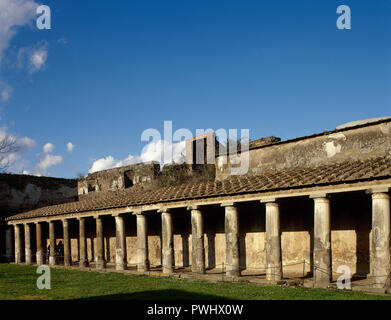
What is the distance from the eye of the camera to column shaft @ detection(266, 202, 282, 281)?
1303cm

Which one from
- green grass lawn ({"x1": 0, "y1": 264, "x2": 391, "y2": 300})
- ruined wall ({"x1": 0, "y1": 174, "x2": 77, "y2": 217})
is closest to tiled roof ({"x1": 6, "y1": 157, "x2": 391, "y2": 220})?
green grass lawn ({"x1": 0, "y1": 264, "x2": 391, "y2": 300})

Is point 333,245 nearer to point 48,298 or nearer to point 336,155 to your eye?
point 336,155

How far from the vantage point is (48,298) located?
1140 centimetres

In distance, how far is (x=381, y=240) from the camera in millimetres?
10891

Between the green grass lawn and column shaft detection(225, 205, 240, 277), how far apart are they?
1.24 meters

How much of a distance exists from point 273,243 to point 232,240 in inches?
64.6

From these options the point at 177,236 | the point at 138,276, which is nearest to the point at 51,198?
the point at 177,236

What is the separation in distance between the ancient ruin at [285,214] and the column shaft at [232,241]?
3 centimetres

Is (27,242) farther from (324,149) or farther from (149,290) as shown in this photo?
(324,149)

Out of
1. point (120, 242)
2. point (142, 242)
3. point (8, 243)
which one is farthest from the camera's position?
point (8, 243)

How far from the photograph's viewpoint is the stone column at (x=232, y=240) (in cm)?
1420

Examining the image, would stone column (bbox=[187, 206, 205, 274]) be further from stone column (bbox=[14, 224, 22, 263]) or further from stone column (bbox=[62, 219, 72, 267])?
stone column (bbox=[14, 224, 22, 263])

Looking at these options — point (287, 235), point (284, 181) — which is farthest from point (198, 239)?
point (284, 181)
